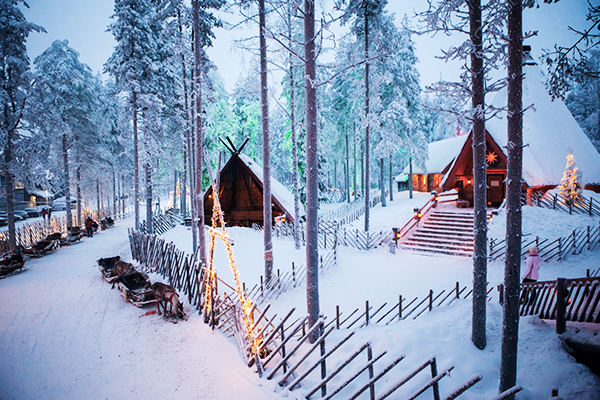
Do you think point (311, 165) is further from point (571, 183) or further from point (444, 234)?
point (571, 183)

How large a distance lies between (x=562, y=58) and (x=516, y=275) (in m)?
4.35

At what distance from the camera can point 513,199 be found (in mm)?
3865

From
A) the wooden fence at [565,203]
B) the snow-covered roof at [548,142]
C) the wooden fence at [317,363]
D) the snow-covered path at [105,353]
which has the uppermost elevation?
the snow-covered roof at [548,142]

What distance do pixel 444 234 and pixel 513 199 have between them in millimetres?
12441

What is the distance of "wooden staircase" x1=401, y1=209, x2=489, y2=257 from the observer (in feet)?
45.2

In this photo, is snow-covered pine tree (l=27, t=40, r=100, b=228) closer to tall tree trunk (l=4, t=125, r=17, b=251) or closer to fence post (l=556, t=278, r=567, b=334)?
tall tree trunk (l=4, t=125, r=17, b=251)

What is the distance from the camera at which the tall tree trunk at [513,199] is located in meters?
3.78

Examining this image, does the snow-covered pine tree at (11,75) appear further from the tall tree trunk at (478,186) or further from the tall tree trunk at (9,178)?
the tall tree trunk at (478,186)

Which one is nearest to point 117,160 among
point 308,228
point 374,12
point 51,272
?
point 51,272

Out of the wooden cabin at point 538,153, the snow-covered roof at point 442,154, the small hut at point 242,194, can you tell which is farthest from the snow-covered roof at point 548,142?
the small hut at point 242,194

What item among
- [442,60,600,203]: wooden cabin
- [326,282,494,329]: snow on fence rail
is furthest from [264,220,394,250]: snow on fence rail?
[442,60,600,203]: wooden cabin

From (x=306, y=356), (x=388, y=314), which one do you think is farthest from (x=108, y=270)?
(x=388, y=314)

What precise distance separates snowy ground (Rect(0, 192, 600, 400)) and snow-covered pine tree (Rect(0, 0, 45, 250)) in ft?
24.2

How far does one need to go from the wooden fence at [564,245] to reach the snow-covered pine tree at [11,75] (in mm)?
25137
